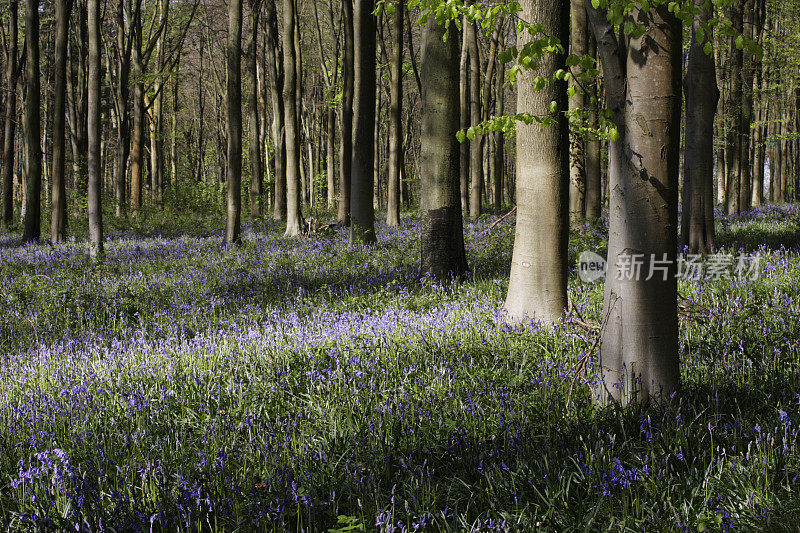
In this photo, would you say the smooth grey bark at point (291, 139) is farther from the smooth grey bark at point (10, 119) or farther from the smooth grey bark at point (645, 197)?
the smooth grey bark at point (645, 197)

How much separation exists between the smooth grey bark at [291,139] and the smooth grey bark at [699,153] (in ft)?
29.9

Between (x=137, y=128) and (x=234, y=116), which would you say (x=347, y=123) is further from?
(x=137, y=128)

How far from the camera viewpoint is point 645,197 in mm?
3359

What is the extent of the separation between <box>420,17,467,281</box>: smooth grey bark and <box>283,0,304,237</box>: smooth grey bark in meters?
7.30

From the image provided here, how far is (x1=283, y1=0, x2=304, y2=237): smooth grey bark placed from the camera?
49.0 feet

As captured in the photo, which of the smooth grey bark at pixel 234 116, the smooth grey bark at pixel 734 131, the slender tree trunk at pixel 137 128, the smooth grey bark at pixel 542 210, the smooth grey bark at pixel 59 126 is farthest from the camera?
A: the slender tree trunk at pixel 137 128

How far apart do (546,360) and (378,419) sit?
151cm

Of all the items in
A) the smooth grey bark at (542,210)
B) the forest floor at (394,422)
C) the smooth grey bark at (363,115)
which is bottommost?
the forest floor at (394,422)

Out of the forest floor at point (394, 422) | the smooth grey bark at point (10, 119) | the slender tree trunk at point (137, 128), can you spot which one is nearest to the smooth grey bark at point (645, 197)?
the forest floor at point (394, 422)

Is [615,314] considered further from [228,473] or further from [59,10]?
[59,10]

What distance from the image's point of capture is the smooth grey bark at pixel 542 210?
541cm

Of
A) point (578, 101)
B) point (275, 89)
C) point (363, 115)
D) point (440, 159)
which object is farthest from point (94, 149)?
point (275, 89)

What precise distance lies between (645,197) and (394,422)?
6.59 ft

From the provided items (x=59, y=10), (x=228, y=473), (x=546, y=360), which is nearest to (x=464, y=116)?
(x=59, y=10)
